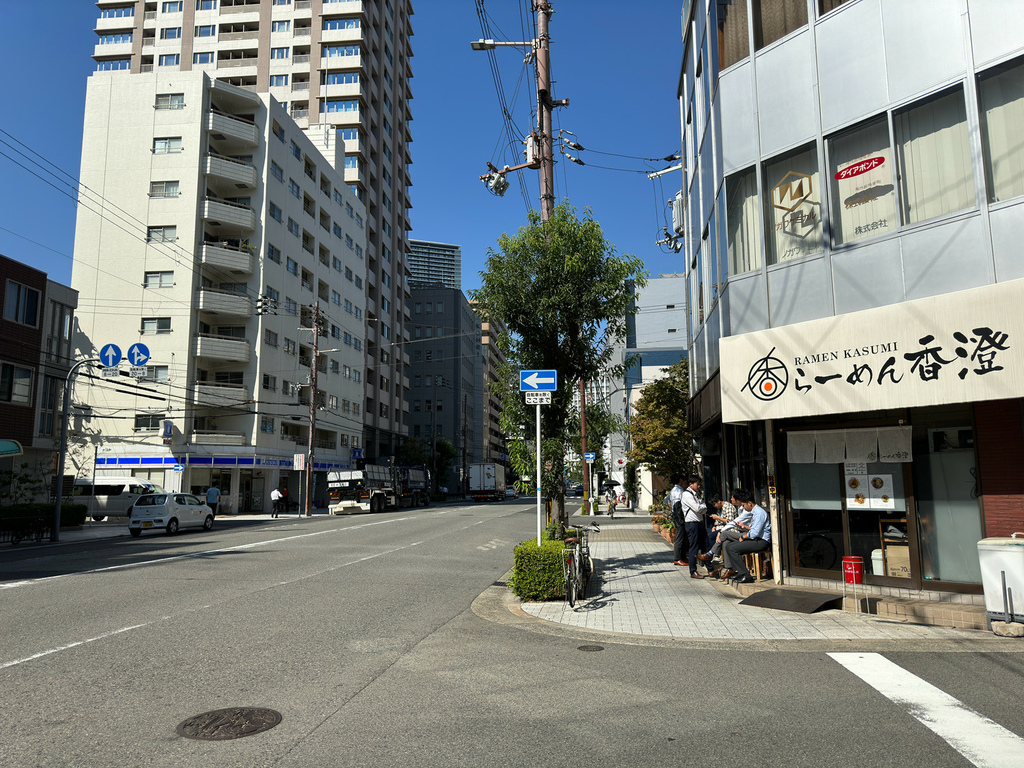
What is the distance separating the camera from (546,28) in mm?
14328

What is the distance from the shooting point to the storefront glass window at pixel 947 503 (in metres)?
9.26

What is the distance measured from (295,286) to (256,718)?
163 feet

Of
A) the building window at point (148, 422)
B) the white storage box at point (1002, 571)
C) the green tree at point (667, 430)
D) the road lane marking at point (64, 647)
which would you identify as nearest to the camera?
the road lane marking at point (64, 647)

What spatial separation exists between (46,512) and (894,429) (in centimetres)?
2817

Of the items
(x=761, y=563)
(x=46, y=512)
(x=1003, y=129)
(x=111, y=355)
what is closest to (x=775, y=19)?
(x=1003, y=129)

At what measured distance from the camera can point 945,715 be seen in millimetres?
5148

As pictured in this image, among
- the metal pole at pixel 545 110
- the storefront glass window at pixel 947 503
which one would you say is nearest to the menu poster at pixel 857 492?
the storefront glass window at pixel 947 503

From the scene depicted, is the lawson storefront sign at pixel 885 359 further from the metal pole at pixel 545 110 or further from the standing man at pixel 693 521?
the metal pole at pixel 545 110

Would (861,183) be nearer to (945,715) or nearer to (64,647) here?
(945,715)

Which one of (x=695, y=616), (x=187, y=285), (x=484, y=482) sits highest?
(x=187, y=285)

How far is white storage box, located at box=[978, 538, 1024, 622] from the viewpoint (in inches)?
306

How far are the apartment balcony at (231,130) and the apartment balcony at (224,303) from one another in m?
10.4

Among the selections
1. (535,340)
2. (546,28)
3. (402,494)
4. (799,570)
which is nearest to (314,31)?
(402,494)

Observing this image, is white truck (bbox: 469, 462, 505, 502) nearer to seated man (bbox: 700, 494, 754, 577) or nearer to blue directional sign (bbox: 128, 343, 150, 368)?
blue directional sign (bbox: 128, 343, 150, 368)
